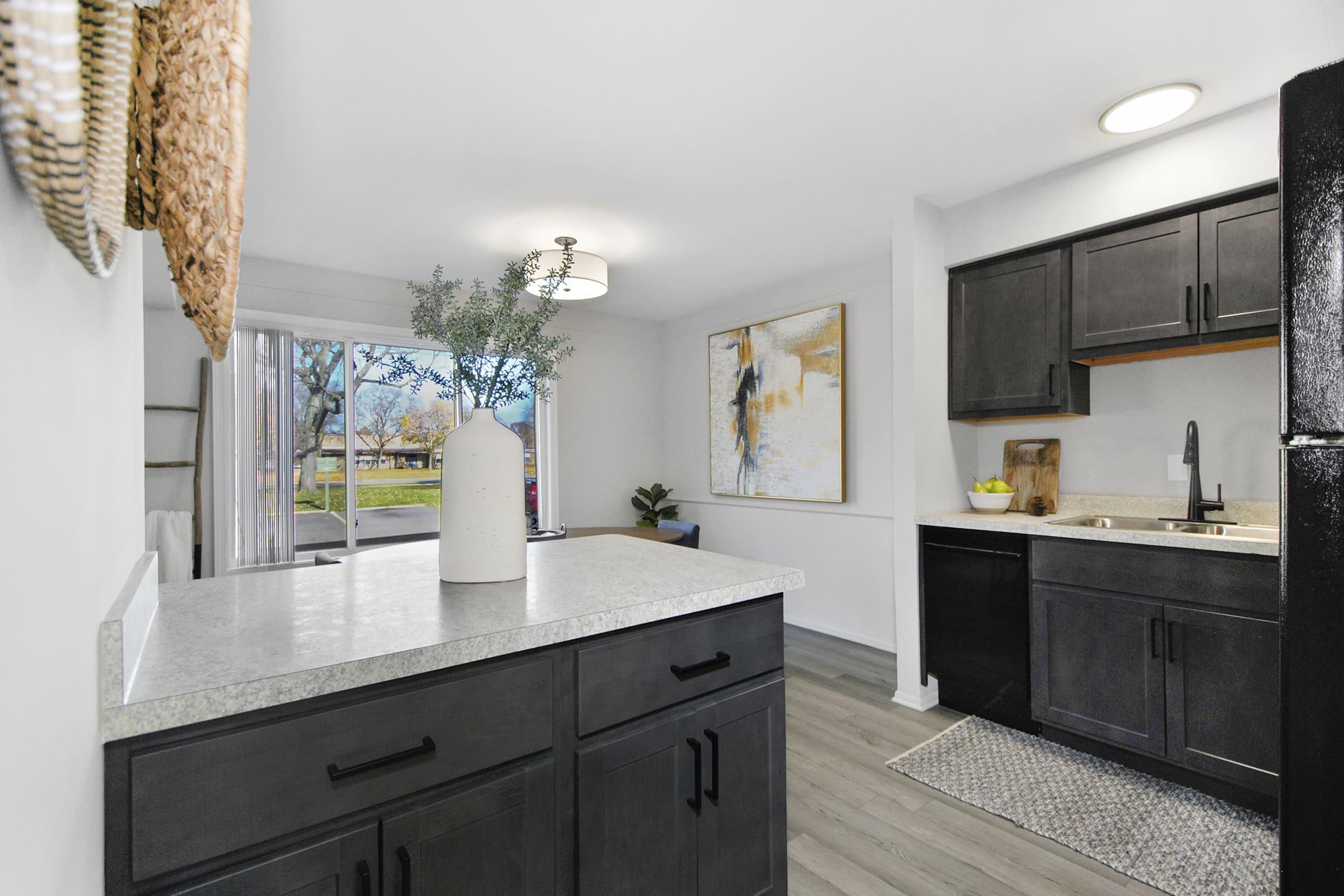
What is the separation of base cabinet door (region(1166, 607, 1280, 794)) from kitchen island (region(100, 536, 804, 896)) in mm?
1813

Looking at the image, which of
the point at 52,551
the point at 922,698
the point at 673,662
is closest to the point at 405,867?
the point at 673,662

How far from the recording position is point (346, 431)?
14.3ft

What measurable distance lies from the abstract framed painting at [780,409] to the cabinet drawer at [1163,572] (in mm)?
1765

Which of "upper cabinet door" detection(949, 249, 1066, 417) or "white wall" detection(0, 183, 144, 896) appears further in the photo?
"upper cabinet door" detection(949, 249, 1066, 417)

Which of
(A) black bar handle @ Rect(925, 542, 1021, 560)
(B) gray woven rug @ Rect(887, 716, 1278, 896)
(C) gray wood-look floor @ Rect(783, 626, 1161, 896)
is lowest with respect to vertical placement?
(C) gray wood-look floor @ Rect(783, 626, 1161, 896)

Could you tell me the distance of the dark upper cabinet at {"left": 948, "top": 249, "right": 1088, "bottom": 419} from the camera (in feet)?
9.70

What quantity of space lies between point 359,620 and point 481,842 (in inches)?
17.4

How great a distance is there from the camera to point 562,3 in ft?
5.94

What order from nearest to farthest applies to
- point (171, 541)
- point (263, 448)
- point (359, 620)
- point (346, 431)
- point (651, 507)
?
point (359, 620)
point (171, 541)
point (263, 448)
point (346, 431)
point (651, 507)

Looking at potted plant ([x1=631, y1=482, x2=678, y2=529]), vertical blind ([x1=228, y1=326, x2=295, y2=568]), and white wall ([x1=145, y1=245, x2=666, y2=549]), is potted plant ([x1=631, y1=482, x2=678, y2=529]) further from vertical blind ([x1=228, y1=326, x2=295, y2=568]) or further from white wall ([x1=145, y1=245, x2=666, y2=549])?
vertical blind ([x1=228, y1=326, x2=295, y2=568])

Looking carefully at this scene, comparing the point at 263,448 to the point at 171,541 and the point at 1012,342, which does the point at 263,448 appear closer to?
the point at 171,541

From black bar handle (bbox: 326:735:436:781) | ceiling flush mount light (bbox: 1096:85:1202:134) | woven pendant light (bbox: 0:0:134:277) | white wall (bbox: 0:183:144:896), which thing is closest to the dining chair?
ceiling flush mount light (bbox: 1096:85:1202:134)

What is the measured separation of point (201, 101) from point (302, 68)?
1.92m

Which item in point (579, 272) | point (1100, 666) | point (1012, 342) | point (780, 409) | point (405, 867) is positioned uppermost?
point (579, 272)
